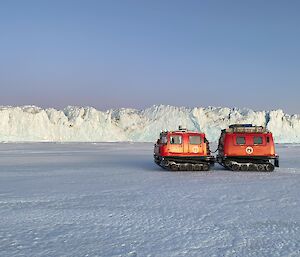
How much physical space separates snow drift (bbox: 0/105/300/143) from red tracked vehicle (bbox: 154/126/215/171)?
49.9 metres

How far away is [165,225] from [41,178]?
21.7ft

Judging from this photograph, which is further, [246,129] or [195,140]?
[246,129]

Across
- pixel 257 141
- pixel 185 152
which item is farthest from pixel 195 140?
pixel 257 141

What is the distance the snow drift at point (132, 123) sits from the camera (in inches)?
2457

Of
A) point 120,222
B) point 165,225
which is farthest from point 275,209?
point 120,222

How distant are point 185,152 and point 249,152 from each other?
242 centimetres

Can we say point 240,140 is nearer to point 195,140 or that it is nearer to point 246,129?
point 246,129

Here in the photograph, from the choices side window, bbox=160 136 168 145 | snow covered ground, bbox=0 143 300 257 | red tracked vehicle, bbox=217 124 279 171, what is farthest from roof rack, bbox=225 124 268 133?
snow covered ground, bbox=0 143 300 257

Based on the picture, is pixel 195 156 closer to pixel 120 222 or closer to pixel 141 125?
pixel 120 222

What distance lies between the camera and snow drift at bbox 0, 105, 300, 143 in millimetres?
62406

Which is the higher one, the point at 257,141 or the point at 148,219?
the point at 257,141

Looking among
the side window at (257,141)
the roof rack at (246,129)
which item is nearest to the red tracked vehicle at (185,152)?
the roof rack at (246,129)

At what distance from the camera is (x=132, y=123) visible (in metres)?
66.0

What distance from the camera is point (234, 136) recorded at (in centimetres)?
1384
